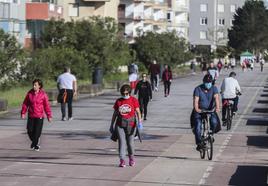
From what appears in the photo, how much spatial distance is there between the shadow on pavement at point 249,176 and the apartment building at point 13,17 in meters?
36.6

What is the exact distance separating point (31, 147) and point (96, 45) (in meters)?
34.1

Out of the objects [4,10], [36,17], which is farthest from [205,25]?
[4,10]

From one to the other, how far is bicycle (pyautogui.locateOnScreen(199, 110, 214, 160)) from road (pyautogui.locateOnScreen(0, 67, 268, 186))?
0.20 meters

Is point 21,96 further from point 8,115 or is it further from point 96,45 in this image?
point 96,45

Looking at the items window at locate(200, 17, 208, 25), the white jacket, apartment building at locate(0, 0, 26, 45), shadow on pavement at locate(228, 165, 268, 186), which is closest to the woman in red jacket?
shadow on pavement at locate(228, 165, 268, 186)

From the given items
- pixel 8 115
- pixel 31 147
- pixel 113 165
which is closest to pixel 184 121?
pixel 8 115

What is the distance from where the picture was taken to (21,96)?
3609cm

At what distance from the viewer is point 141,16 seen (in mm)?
107938

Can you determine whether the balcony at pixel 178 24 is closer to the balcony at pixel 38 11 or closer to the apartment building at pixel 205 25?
the apartment building at pixel 205 25

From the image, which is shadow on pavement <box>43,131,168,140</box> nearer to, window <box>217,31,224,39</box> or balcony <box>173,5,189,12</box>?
balcony <box>173,5,189,12</box>

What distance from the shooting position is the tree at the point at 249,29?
150 metres

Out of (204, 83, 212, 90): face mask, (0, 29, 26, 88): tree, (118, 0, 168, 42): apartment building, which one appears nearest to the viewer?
(204, 83, 212, 90): face mask

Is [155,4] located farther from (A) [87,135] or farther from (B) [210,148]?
(B) [210,148]

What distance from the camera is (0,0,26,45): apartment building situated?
52750 mm
